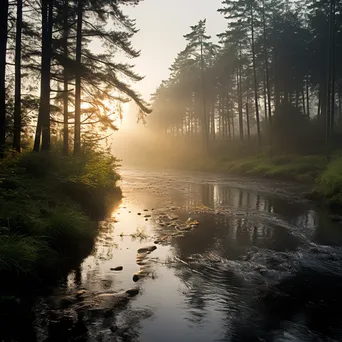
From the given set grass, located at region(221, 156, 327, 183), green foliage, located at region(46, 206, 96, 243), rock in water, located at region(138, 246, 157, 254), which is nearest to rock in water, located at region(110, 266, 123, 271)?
rock in water, located at region(138, 246, 157, 254)

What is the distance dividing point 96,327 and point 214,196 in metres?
15.6

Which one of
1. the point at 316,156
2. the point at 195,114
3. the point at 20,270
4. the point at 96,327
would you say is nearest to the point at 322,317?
the point at 96,327

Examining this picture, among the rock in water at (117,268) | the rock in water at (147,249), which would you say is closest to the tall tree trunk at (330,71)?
the rock in water at (147,249)

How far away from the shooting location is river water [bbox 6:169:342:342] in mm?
5277

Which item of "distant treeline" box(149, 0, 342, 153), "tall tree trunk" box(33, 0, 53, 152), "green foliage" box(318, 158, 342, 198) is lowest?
"green foliage" box(318, 158, 342, 198)

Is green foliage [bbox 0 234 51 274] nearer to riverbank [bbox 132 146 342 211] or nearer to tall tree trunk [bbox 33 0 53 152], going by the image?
tall tree trunk [bbox 33 0 53 152]

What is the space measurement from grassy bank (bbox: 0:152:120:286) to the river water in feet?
2.23

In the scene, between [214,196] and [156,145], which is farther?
[156,145]

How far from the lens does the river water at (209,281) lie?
5.28 meters

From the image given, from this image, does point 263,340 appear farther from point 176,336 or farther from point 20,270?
point 20,270

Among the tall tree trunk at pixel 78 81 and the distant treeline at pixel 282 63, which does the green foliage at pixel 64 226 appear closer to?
the tall tree trunk at pixel 78 81

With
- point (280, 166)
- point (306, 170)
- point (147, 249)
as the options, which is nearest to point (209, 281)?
point (147, 249)

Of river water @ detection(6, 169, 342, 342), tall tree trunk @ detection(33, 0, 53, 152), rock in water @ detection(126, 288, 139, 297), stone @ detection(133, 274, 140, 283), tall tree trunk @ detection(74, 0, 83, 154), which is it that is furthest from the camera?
tall tree trunk @ detection(74, 0, 83, 154)

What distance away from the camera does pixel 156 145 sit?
75.5 m
